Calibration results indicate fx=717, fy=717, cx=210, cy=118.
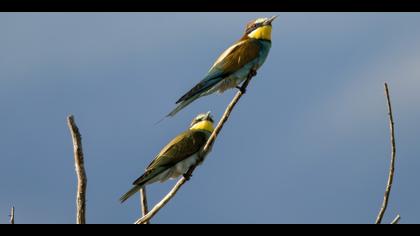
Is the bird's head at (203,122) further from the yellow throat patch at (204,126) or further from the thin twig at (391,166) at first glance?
the thin twig at (391,166)

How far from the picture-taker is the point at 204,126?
20.4ft

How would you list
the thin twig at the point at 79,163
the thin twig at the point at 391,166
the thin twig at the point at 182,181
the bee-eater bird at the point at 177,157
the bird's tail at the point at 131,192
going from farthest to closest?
the bee-eater bird at the point at 177,157 < the bird's tail at the point at 131,192 < the thin twig at the point at 79,163 < the thin twig at the point at 182,181 < the thin twig at the point at 391,166

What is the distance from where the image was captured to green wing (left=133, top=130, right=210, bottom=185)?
5621mm

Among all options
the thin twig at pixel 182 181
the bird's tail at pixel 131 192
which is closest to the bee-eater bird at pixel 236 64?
the bird's tail at pixel 131 192

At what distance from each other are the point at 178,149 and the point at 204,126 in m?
0.51

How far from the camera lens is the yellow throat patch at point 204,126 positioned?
619cm

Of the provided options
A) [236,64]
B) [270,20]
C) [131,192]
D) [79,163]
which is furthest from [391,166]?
[270,20]

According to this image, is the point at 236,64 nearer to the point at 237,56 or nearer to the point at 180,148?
the point at 237,56
